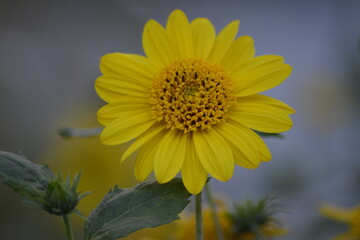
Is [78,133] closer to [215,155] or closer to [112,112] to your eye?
[112,112]

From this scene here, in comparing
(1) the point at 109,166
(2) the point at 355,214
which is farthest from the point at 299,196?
(2) the point at 355,214

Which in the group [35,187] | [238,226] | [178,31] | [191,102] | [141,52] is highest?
[141,52]

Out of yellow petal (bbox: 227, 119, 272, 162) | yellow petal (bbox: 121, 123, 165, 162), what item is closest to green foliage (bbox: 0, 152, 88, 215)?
yellow petal (bbox: 121, 123, 165, 162)

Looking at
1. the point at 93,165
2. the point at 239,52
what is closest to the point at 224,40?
the point at 239,52

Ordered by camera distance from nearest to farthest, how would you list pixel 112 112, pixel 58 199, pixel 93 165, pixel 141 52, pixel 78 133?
pixel 58 199 → pixel 112 112 → pixel 78 133 → pixel 93 165 → pixel 141 52

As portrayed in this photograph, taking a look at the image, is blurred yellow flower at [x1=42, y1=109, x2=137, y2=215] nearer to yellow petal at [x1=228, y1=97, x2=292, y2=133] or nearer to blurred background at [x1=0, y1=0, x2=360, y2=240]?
blurred background at [x1=0, y1=0, x2=360, y2=240]

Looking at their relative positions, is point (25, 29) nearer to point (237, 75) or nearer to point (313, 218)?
point (313, 218)

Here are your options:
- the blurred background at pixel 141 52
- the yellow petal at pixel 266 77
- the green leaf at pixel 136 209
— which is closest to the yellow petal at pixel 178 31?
the yellow petal at pixel 266 77

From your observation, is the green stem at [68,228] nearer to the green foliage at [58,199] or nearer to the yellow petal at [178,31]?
the green foliage at [58,199]
